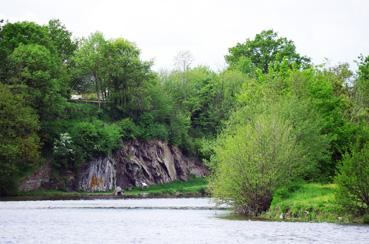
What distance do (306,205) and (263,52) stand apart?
10465cm

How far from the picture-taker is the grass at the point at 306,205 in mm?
55091

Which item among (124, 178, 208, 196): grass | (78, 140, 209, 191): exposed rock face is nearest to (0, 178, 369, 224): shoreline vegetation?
(78, 140, 209, 191): exposed rock face

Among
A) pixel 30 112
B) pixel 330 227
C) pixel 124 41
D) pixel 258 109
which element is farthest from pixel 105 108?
pixel 330 227

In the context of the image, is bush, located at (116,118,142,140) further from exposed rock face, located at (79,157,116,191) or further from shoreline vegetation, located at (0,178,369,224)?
shoreline vegetation, located at (0,178,369,224)

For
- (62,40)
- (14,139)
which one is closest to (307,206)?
(14,139)

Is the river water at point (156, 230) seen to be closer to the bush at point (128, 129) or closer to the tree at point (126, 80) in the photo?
the bush at point (128, 129)

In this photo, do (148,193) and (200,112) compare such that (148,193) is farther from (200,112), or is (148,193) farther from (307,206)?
(307,206)

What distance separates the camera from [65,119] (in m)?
116

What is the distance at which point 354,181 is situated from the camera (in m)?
51.5

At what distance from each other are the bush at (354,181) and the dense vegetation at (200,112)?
8 centimetres

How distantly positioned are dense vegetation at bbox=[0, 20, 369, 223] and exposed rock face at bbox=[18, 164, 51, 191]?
1362mm

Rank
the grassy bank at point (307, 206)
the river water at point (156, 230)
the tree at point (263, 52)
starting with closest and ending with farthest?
the river water at point (156, 230) → the grassy bank at point (307, 206) → the tree at point (263, 52)

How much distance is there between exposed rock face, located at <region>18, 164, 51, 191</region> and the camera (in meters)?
102

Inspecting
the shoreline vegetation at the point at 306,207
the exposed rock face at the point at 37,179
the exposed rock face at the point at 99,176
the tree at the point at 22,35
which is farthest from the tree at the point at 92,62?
the shoreline vegetation at the point at 306,207
